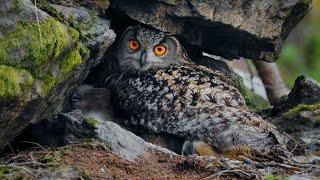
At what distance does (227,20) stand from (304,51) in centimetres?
1173

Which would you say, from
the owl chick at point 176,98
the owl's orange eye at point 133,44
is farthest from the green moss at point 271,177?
the owl's orange eye at point 133,44

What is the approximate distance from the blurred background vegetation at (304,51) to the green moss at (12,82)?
434 inches

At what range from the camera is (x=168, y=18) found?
23.5 feet

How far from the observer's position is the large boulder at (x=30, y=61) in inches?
201

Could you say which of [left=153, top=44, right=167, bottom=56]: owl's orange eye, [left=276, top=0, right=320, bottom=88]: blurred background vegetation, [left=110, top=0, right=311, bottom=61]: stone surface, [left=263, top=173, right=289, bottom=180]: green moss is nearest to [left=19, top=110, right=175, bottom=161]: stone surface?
[left=263, top=173, right=289, bottom=180]: green moss

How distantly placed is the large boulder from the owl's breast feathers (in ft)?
3.00

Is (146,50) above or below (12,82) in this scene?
below

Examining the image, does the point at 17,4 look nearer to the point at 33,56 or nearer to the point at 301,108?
the point at 33,56

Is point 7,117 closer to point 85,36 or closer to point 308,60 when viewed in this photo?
point 85,36


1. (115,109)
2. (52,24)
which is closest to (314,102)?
(115,109)

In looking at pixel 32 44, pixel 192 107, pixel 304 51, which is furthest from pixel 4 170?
pixel 304 51

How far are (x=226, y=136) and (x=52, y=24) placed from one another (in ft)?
5.24

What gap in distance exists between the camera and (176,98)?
22.0 ft

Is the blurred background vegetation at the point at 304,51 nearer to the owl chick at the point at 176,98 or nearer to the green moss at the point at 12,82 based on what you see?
the owl chick at the point at 176,98
